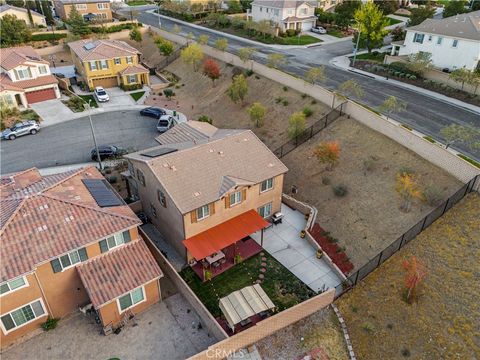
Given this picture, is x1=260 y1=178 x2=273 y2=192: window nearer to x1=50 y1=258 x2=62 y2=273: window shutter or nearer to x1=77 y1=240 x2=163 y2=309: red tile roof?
x1=77 y1=240 x2=163 y2=309: red tile roof

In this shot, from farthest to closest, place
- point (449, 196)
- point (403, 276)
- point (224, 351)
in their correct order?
point (449, 196), point (403, 276), point (224, 351)

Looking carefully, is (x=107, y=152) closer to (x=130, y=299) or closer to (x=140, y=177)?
(x=140, y=177)

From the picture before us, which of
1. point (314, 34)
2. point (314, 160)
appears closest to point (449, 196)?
point (314, 160)

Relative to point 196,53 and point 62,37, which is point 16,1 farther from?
point 196,53

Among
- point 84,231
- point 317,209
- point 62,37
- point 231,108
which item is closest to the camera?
point 84,231

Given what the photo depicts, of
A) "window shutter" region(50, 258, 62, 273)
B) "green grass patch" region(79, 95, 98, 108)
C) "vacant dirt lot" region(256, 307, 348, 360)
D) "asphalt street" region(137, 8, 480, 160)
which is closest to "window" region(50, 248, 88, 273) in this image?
"window shutter" region(50, 258, 62, 273)

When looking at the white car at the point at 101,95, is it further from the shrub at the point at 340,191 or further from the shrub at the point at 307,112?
the shrub at the point at 340,191

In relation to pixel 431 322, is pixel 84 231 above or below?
above

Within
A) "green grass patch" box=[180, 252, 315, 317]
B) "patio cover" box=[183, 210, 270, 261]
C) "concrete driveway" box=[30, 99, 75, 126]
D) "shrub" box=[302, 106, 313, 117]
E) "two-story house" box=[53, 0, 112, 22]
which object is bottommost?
"green grass patch" box=[180, 252, 315, 317]
